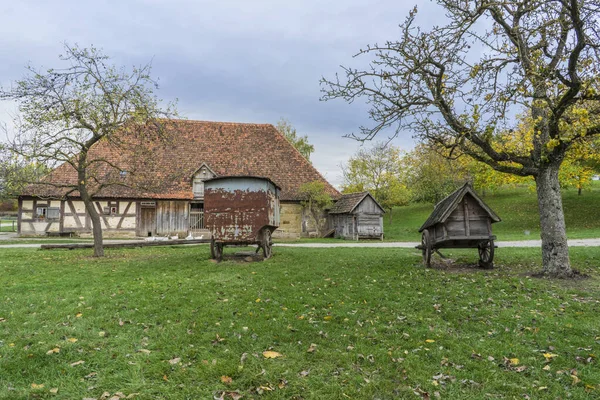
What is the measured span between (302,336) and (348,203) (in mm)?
21229

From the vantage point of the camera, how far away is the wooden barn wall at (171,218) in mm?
25047

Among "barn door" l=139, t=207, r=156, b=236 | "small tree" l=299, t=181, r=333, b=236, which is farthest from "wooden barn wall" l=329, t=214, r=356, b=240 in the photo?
"barn door" l=139, t=207, r=156, b=236

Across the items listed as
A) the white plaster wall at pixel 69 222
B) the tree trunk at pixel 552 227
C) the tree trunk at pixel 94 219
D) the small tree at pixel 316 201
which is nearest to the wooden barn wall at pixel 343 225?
the small tree at pixel 316 201

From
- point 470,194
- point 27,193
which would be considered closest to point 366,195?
point 470,194

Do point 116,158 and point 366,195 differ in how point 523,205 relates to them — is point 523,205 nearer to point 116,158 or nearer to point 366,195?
point 366,195

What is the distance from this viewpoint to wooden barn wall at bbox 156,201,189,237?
2505cm

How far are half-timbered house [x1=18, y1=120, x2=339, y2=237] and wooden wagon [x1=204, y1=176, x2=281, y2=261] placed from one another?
504 inches

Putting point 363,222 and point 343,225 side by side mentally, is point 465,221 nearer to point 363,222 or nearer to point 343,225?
point 363,222

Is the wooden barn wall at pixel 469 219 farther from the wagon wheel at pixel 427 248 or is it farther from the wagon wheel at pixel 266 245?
the wagon wheel at pixel 266 245

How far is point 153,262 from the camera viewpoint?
1222cm

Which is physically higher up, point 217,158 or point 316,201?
point 217,158

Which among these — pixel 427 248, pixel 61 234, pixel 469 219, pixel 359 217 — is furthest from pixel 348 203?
pixel 61 234

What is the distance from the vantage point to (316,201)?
26.4m

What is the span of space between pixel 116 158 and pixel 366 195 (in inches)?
708
